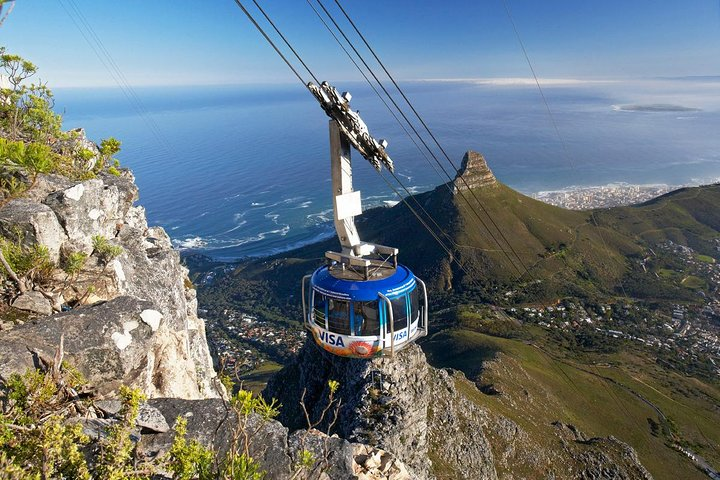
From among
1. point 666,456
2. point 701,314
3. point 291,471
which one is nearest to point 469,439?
point 291,471

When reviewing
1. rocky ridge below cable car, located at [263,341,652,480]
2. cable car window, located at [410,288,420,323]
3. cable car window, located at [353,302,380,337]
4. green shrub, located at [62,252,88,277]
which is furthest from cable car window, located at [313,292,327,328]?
rocky ridge below cable car, located at [263,341,652,480]

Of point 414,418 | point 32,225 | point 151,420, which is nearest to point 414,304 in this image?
point 151,420

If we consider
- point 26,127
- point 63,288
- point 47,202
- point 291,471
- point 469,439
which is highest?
point 26,127

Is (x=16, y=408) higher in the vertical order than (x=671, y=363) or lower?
higher

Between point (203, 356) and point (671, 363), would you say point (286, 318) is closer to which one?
point (671, 363)

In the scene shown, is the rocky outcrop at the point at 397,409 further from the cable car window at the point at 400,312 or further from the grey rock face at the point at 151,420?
the grey rock face at the point at 151,420

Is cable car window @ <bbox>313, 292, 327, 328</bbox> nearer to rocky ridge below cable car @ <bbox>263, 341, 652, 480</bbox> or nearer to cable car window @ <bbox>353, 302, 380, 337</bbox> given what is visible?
cable car window @ <bbox>353, 302, 380, 337</bbox>
